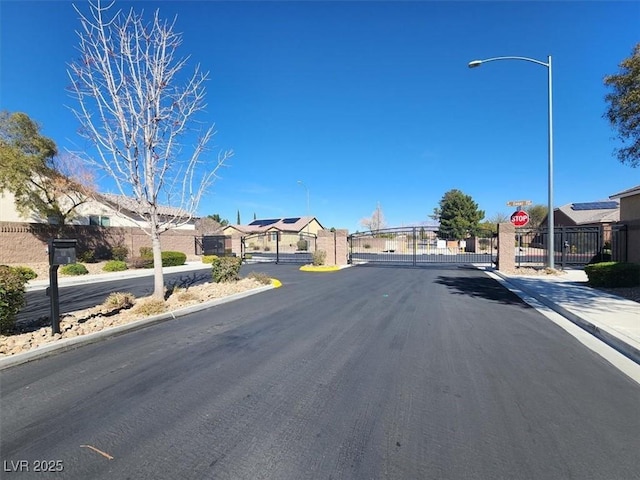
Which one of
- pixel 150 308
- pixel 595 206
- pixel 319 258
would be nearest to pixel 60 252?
pixel 150 308

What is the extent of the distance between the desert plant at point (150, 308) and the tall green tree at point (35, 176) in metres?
16.6

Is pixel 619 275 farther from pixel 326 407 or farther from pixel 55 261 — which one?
pixel 55 261

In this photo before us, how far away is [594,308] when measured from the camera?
25.9 ft

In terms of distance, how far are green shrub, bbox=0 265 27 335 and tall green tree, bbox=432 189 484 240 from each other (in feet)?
160

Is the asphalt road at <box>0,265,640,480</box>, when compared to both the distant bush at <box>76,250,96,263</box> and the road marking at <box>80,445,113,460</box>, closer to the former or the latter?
the road marking at <box>80,445,113,460</box>

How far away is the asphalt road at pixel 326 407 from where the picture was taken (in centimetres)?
265

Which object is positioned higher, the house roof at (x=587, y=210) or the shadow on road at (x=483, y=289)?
the house roof at (x=587, y=210)

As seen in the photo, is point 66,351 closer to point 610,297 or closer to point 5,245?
point 610,297

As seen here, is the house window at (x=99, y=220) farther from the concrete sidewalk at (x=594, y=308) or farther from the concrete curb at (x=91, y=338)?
the concrete sidewalk at (x=594, y=308)

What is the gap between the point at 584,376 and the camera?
14.1 feet

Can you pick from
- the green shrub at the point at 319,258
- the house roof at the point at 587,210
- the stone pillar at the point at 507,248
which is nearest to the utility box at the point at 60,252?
the green shrub at the point at 319,258

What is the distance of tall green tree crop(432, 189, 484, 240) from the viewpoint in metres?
48.9

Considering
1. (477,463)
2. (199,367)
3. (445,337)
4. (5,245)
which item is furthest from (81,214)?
(477,463)

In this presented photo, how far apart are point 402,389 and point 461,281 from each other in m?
11.1
